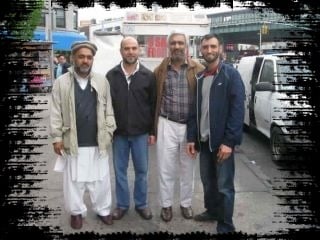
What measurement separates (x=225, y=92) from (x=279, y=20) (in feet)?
6.11

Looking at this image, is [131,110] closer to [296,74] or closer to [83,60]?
[83,60]

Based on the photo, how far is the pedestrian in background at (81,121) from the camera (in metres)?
3.17

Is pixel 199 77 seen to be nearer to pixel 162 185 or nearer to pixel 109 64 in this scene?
pixel 162 185

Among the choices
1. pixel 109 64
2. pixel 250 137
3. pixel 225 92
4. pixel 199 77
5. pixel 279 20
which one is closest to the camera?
pixel 279 20

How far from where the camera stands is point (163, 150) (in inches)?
139

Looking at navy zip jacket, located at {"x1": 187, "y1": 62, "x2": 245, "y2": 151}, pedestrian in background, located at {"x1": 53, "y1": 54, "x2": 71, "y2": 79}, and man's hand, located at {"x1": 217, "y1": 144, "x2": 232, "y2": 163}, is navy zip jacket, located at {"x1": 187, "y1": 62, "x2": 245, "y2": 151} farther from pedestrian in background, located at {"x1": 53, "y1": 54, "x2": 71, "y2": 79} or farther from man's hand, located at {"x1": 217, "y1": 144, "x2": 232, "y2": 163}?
pedestrian in background, located at {"x1": 53, "y1": 54, "x2": 71, "y2": 79}

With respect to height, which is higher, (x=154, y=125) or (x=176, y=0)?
(x=176, y=0)

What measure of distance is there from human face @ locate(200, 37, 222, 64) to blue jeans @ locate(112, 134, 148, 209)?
97 cm

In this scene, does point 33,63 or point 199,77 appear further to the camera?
point 199,77

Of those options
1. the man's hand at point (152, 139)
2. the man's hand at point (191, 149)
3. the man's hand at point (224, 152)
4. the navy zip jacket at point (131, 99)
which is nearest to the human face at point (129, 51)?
the navy zip jacket at point (131, 99)

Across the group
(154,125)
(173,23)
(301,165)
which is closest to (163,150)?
(154,125)

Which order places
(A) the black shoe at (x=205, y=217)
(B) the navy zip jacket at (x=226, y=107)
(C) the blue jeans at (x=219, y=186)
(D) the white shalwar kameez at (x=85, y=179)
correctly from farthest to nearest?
1. (A) the black shoe at (x=205, y=217)
2. (D) the white shalwar kameez at (x=85, y=179)
3. (C) the blue jeans at (x=219, y=186)
4. (B) the navy zip jacket at (x=226, y=107)

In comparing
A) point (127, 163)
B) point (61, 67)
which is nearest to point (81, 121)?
point (127, 163)

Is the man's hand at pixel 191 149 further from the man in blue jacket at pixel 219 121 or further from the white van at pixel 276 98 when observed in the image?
the white van at pixel 276 98
